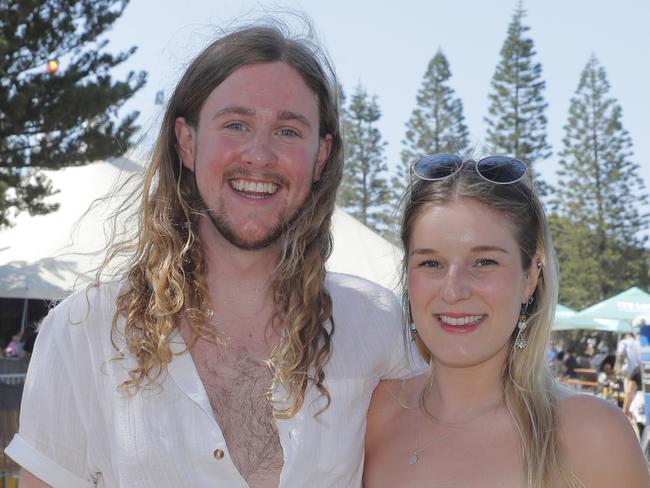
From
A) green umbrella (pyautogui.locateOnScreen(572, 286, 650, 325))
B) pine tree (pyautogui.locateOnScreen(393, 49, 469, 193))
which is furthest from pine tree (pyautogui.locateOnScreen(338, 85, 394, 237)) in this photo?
green umbrella (pyautogui.locateOnScreen(572, 286, 650, 325))

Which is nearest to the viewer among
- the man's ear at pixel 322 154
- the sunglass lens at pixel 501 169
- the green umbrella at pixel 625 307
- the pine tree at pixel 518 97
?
the sunglass lens at pixel 501 169

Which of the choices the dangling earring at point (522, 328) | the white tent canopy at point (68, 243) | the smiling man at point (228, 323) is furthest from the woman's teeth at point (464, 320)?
the white tent canopy at point (68, 243)

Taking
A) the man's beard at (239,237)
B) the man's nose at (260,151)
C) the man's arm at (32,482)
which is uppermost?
the man's nose at (260,151)

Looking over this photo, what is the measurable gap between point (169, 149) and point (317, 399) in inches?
41.4

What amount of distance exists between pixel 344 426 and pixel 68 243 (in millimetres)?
10172

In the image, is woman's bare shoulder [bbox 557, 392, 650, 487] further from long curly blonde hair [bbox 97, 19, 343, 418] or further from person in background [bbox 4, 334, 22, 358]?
person in background [bbox 4, 334, 22, 358]

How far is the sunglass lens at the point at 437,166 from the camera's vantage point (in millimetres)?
3004

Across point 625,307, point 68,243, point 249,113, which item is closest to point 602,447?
point 249,113

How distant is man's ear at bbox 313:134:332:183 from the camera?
3141 mm

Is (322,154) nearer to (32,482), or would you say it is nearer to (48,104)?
(32,482)

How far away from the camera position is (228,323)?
2.85m

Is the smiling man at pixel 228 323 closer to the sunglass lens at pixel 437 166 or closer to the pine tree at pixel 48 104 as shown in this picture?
the sunglass lens at pixel 437 166

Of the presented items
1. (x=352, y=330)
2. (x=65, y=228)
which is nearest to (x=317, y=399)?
(x=352, y=330)

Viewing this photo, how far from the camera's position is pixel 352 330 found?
2.95 metres
